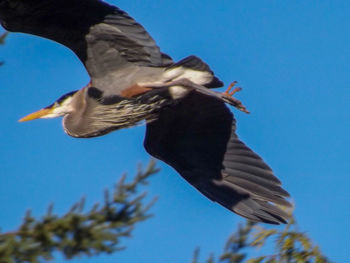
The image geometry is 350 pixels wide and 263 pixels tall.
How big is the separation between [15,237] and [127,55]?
271 centimetres

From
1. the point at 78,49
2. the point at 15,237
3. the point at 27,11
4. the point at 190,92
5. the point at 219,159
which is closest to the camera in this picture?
the point at 15,237

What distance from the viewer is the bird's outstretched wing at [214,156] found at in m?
6.48

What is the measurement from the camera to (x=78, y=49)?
233 inches

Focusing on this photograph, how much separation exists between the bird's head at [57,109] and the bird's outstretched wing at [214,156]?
0.69m

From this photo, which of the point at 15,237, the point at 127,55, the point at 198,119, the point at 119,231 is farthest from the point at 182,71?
the point at 15,237

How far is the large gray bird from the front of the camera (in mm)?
5633

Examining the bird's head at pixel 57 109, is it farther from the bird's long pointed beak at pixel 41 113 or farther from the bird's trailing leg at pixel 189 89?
the bird's trailing leg at pixel 189 89

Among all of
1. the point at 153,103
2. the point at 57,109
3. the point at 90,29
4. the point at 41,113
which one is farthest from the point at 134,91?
the point at 41,113

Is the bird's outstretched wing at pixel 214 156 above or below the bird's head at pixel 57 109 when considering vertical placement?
below

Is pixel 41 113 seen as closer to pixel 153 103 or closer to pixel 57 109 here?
pixel 57 109

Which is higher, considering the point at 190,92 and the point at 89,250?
the point at 190,92

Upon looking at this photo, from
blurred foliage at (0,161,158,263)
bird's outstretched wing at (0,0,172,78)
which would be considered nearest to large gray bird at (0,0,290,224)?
bird's outstretched wing at (0,0,172,78)

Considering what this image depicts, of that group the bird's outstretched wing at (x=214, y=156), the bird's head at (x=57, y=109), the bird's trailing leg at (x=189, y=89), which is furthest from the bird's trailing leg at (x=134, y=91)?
the bird's head at (x=57, y=109)

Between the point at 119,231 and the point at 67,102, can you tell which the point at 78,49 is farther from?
the point at 119,231
